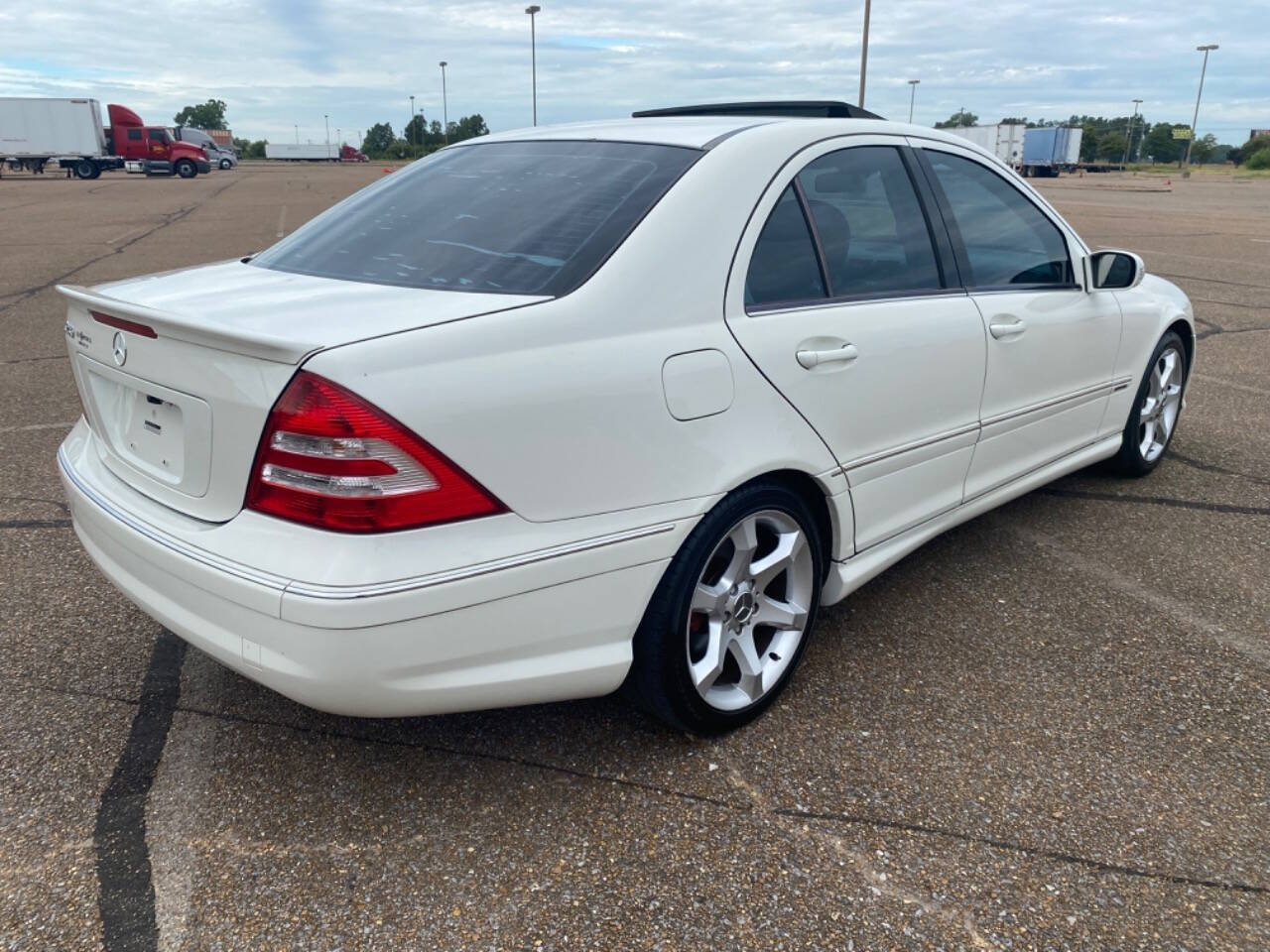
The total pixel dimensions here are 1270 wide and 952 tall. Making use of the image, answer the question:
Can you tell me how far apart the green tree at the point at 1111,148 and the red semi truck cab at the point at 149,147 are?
87.5 m

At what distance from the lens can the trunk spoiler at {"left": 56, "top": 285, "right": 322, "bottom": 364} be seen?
1.94 metres

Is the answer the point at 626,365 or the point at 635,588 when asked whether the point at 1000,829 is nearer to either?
the point at 635,588

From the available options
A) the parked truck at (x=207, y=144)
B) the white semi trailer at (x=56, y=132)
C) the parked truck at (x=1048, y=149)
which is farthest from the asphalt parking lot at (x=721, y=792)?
the parked truck at (x=1048, y=149)

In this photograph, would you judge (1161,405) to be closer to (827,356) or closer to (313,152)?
(827,356)

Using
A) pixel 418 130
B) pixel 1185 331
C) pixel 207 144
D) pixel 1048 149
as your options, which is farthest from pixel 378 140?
pixel 1185 331

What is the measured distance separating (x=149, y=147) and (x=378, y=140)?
60.1 metres

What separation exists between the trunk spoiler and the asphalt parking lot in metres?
1.10

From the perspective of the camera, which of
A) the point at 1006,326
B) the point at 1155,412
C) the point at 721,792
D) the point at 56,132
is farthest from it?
the point at 56,132

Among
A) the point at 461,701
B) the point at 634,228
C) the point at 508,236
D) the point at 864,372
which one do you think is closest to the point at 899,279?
the point at 864,372

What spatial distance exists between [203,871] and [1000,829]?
179cm

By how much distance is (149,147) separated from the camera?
45344 millimetres

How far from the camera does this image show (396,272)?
8.21ft

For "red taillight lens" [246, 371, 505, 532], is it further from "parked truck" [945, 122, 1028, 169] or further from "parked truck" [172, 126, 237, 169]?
"parked truck" [945, 122, 1028, 169]

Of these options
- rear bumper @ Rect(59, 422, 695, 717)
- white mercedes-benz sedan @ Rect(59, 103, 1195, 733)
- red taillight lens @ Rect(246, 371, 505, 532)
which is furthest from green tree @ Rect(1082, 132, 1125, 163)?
red taillight lens @ Rect(246, 371, 505, 532)
